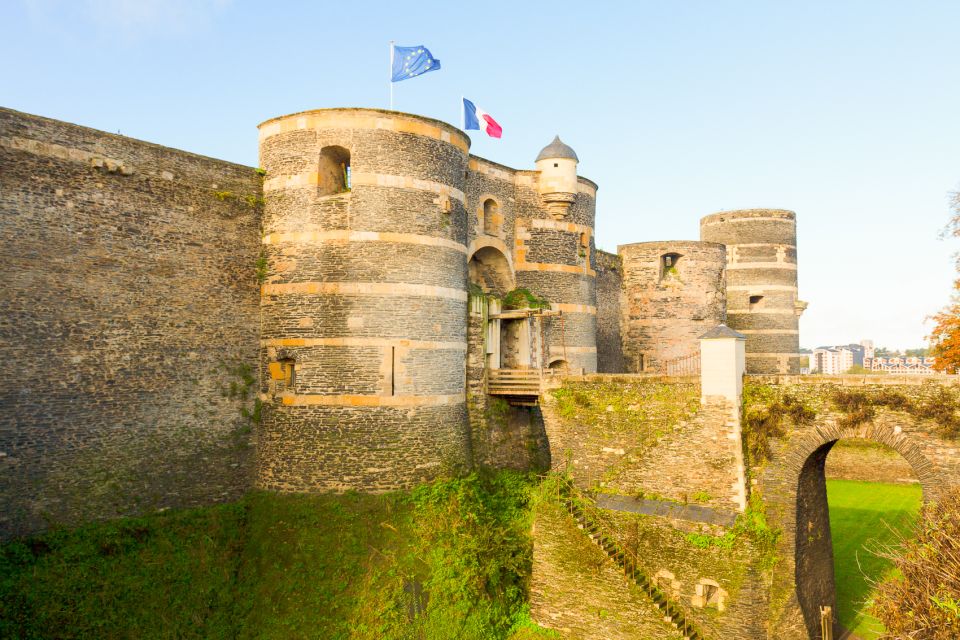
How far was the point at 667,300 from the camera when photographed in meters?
30.2

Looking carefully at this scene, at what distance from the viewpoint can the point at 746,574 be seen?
48.1 feet

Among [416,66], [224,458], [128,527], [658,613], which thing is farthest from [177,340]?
[658,613]

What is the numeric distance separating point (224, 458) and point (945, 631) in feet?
48.4

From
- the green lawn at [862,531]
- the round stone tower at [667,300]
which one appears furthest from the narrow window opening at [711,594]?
the round stone tower at [667,300]

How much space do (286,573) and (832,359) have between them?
179 metres

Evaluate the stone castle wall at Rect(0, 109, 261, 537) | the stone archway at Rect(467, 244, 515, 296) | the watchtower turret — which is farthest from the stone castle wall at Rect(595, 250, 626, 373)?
the stone castle wall at Rect(0, 109, 261, 537)

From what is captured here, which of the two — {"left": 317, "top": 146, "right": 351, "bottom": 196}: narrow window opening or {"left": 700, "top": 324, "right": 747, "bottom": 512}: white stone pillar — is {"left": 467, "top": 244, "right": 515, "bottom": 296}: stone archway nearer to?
{"left": 317, "top": 146, "right": 351, "bottom": 196}: narrow window opening

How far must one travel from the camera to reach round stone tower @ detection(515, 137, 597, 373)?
23516 millimetres

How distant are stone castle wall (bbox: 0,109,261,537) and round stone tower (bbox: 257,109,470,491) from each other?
898mm

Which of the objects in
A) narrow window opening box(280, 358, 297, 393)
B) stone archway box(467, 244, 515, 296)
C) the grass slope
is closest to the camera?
the grass slope

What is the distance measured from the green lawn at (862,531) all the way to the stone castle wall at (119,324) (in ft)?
48.9

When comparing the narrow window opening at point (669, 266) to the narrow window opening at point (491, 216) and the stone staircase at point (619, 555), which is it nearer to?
the narrow window opening at point (491, 216)

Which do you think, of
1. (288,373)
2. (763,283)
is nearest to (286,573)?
(288,373)

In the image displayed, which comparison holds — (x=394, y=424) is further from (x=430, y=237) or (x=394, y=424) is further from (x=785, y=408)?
(x=785, y=408)
